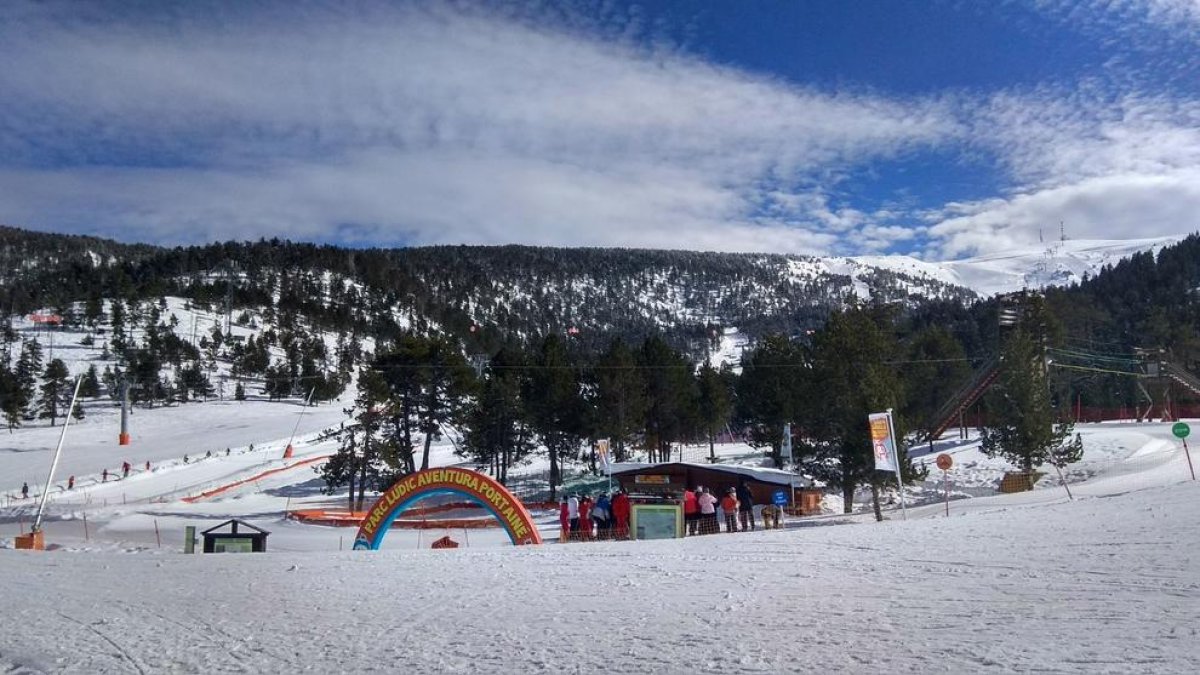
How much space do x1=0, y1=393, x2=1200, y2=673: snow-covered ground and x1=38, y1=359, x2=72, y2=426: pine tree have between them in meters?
86.7

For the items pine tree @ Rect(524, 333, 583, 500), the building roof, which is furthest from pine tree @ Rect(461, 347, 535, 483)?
the building roof

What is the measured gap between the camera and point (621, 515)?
24.0 m

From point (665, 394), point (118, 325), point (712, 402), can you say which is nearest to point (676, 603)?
point (665, 394)

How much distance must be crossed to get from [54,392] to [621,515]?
90989mm

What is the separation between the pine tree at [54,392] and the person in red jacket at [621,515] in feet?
292

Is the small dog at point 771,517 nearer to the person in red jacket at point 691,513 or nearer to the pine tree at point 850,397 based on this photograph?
the person in red jacket at point 691,513

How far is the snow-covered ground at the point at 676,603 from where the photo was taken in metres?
7.21

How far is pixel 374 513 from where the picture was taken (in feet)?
83.1

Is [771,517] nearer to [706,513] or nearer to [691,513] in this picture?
[706,513]

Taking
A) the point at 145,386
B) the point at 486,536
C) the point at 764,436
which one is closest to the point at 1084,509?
the point at 486,536

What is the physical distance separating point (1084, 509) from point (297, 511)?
36.6 m

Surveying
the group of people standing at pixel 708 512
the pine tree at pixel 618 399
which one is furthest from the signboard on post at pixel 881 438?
the pine tree at pixel 618 399

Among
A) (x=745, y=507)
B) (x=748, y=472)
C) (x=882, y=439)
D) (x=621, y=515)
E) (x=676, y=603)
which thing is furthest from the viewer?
(x=748, y=472)

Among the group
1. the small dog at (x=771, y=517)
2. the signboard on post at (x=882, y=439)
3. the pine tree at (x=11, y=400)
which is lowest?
the small dog at (x=771, y=517)
